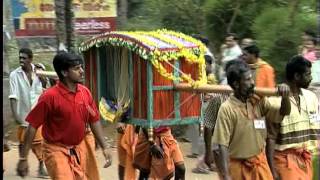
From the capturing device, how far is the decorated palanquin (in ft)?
21.2

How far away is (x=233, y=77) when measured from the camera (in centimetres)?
530

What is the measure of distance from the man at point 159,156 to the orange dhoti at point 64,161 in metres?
1.28

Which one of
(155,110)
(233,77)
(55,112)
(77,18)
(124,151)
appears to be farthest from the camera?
(77,18)

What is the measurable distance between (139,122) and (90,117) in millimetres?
736

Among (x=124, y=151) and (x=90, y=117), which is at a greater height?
(x=90, y=117)

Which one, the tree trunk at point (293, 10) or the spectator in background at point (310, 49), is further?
the tree trunk at point (293, 10)

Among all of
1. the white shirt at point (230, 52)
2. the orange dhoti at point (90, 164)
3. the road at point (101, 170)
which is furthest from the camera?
the white shirt at point (230, 52)

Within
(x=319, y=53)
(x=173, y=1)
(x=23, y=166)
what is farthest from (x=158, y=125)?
(x=173, y=1)

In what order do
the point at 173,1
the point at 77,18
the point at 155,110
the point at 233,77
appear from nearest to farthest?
the point at 233,77, the point at 155,110, the point at 173,1, the point at 77,18

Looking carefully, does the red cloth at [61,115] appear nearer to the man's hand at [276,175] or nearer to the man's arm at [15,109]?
the man's hand at [276,175]

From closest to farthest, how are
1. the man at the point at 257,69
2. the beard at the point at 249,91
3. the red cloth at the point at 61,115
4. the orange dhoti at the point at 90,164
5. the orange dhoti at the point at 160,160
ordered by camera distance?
the beard at the point at 249,91 < the red cloth at the point at 61,115 < the orange dhoti at the point at 90,164 < the orange dhoti at the point at 160,160 < the man at the point at 257,69

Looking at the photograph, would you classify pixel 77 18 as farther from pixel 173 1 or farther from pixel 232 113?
pixel 232 113

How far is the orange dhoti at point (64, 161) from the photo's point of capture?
5.80 metres

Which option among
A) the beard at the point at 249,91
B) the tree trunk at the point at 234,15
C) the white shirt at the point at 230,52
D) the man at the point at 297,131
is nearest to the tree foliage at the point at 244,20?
the tree trunk at the point at 234,15
